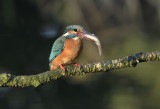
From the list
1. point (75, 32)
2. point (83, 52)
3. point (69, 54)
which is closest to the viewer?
point (69, 54)

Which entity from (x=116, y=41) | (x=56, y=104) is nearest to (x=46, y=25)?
(x=116, y=41)

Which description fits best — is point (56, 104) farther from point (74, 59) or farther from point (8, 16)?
point (74, 59)

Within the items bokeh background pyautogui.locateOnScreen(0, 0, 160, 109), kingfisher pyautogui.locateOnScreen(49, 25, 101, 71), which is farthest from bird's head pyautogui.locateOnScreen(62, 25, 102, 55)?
bokeh background pyautogui.locateOnScreen(0, 0, 160, 109)

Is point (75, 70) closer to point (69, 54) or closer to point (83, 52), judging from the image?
point (69, 54)

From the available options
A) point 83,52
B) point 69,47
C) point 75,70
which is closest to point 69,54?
point 69,47

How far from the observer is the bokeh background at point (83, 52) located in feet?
21.6

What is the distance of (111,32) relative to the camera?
806 cm

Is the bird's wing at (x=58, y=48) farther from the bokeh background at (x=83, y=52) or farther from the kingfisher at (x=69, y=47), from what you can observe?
the bokeh background at (x=83, y=52)

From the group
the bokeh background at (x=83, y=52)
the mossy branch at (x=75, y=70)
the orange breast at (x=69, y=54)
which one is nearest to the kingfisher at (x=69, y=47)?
the orange breast at (x=69, y=54)

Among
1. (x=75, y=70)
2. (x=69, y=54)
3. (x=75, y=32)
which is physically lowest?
(x=75, y=70)

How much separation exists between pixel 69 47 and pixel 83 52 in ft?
11.4

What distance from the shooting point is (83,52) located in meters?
6.82

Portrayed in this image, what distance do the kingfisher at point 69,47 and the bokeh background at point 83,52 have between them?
9.54 feet

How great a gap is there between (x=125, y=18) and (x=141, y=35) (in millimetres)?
980
